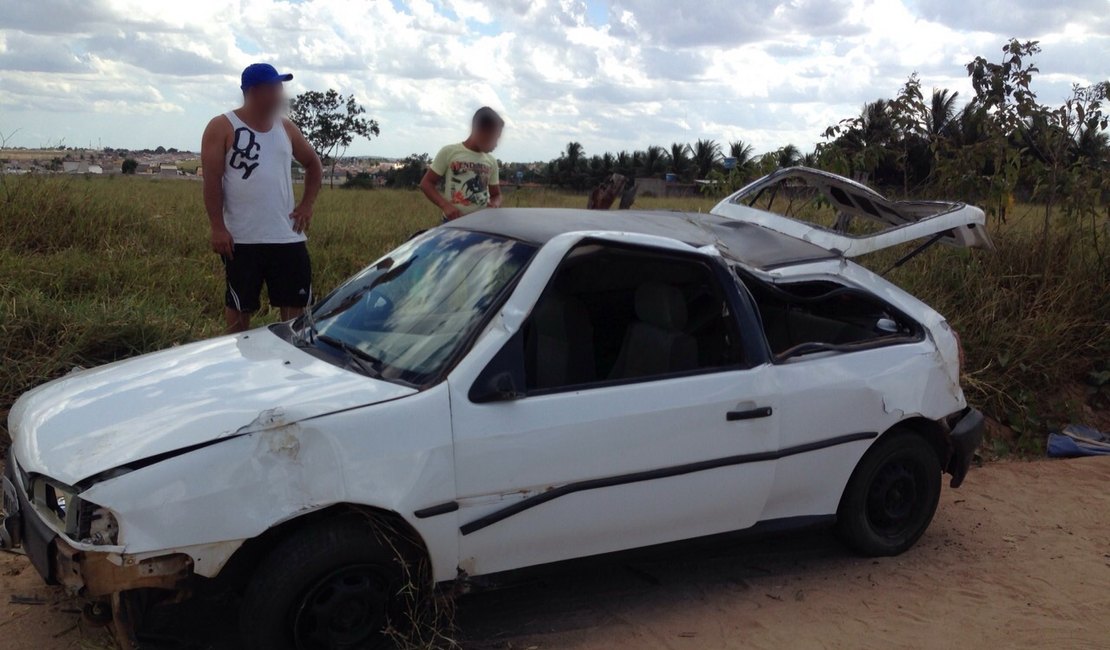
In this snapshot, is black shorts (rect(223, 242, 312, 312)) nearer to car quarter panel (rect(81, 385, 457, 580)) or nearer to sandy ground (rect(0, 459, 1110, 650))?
sandy ground (rect(0, 459, 1110, 650))

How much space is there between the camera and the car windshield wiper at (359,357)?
353 cm

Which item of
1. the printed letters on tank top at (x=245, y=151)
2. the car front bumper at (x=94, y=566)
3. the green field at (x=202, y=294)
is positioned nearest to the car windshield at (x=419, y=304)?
the car front bumper at (x=94, y=566)

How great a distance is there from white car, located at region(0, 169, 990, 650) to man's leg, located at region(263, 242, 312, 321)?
4.82 feet

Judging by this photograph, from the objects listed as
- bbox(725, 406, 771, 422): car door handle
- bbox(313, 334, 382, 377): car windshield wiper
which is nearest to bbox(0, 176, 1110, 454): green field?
bbox(313, 334, 382, 377): car windshield wiper

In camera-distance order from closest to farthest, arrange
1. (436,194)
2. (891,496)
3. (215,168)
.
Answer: (891,496) < (215,168) < (436,194)

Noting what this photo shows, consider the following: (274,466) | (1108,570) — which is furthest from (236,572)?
(1108,570)

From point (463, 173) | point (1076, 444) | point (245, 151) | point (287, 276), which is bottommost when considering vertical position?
point (1076, 444)

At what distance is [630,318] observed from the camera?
401 cm

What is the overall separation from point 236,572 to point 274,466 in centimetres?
39

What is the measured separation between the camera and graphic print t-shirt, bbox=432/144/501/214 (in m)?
6.60

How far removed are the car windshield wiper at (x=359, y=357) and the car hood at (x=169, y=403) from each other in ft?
0.26

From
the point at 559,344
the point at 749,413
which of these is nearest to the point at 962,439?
the point at 749,413

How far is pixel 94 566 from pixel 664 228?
8.57 ft

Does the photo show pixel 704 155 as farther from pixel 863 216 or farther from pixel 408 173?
pixel 863 216
